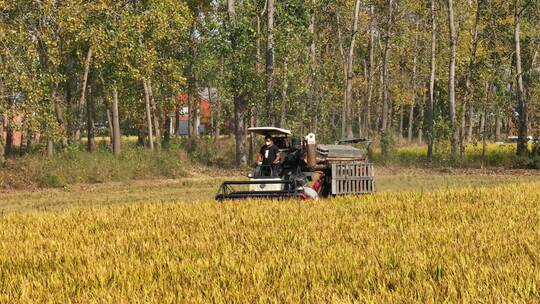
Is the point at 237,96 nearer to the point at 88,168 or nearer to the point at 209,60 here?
the point at 209,60

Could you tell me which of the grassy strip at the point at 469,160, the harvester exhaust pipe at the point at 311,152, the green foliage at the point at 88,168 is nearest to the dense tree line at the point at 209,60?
the grassy strip at the point at 469,160

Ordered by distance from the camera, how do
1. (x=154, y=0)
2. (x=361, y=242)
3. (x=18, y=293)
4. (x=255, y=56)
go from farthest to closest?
(x=255, y=56) < (x=154, y=0) < (x=361, y=242) < (x=18, y=293)

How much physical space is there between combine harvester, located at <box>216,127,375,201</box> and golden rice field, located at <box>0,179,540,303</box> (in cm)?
85

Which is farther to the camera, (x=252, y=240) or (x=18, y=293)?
(x=252, y=240)

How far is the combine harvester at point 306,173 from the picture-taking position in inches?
583

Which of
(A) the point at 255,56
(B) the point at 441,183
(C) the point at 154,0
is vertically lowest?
(B) the point at 441,183

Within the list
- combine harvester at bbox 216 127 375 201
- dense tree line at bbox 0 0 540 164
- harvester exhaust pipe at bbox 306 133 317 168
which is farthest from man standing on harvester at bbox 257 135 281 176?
dense tree line at bbox 0 0 540 164

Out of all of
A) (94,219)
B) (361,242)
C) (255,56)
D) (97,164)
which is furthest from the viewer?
(255,56)

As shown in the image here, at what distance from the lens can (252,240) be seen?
9.68 meters

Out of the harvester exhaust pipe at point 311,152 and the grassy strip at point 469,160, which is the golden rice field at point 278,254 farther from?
the grassy strip at point 469,160

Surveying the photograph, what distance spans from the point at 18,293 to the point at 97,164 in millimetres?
20363

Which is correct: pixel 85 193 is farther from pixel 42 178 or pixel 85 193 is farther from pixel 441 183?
pixel 441 183

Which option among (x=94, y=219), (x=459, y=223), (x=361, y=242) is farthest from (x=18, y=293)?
(x=459, y=223)

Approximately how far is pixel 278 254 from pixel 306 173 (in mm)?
7308
